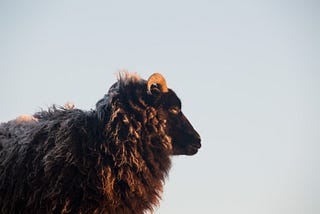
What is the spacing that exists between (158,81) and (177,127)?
0.83 metres

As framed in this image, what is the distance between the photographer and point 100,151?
7.05 meters

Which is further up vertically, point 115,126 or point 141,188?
point 115,126

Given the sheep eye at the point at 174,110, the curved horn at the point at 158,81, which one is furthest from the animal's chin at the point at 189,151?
the curved horn at the point at 158,81

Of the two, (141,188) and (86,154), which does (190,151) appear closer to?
(141,188)

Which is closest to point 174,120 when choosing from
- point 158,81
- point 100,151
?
point 158,81

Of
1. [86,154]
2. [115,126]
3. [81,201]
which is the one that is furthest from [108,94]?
[81,201]

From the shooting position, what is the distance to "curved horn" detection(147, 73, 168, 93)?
308 inches

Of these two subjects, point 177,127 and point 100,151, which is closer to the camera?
point 100,151

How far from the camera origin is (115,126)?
7305 mm

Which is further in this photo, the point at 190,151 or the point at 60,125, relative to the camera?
the point at 190,151

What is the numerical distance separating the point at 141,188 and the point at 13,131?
2.14 m

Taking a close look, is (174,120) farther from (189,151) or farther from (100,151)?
(100,151)

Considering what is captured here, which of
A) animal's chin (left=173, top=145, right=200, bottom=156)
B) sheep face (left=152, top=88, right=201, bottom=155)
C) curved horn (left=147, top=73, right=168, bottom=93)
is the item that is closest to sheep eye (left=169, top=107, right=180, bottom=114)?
sheep face (left=152, top=88, right=201, bottom=155)

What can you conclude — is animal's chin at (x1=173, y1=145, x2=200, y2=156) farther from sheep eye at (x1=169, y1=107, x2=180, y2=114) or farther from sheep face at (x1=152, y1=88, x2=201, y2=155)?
sheep eye at (x1=169, y1=107, x2=180, y2=114)
